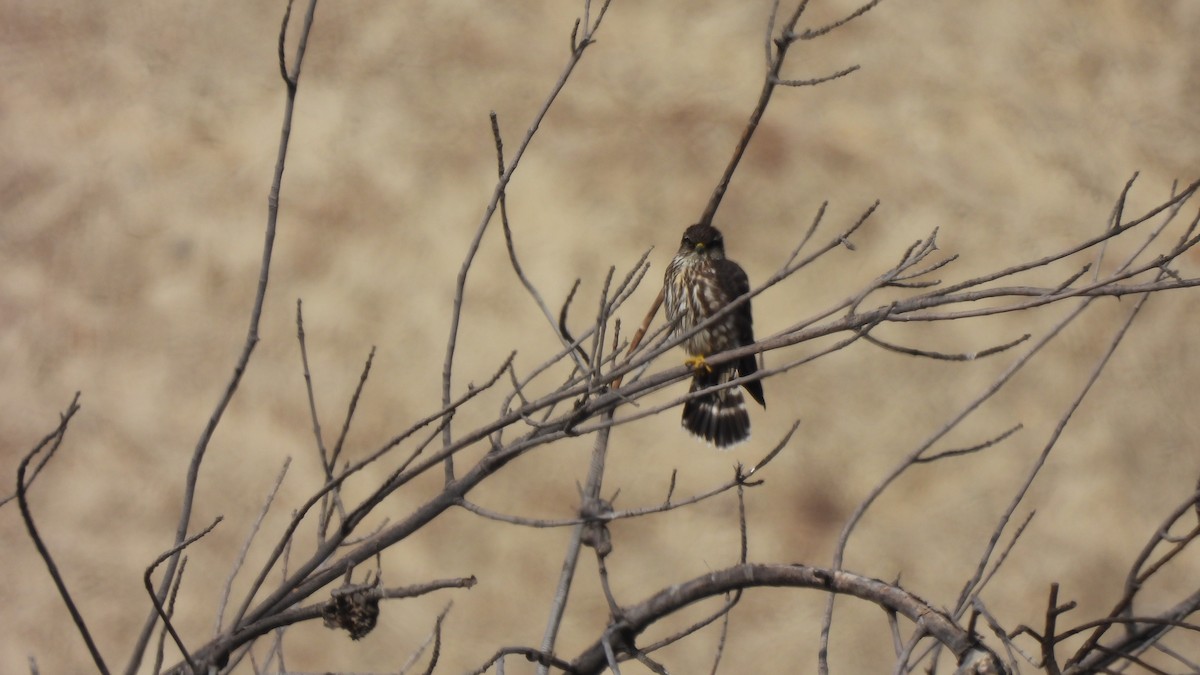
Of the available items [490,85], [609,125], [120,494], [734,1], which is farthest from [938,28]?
[120,494]

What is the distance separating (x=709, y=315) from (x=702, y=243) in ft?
0.75

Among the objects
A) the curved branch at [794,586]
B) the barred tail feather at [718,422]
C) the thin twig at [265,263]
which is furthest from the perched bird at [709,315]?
the thin twig at [265,263]

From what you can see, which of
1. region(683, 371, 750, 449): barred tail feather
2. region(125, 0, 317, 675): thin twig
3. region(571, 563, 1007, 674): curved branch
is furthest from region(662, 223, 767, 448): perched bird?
region(125, 0, 317, 675): thin twig

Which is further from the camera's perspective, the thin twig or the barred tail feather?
the barred tail feather

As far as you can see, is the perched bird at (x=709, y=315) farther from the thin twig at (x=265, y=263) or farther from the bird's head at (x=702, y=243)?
the thin twig at (x=265, y=263)

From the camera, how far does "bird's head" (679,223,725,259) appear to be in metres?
3.88

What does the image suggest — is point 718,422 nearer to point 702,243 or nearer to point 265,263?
point 702,243

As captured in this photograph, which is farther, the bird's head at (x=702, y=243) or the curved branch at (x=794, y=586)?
the bird's head at (x=702, y=243)

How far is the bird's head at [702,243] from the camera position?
153 inches

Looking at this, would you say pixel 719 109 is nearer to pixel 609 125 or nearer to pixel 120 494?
pixel 609 125

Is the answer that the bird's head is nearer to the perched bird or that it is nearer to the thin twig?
the perched bird

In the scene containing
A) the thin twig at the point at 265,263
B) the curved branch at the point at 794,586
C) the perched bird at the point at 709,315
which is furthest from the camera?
the perched bird at the point at 709,315

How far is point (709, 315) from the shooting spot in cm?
385

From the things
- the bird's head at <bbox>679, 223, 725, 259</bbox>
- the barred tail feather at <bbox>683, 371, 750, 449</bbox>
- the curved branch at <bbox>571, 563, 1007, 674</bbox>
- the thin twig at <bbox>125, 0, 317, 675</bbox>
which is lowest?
the curved branch at <bbox>571, 563, 1007, 674</bbox>
